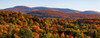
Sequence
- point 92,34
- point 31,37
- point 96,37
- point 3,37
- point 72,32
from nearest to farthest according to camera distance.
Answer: point 31,37, point 3,37, point 96,37, point 92,34, point 72,32

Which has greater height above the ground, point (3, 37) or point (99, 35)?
point (3, 37)

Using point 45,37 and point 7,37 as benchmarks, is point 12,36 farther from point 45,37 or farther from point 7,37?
point 45,37

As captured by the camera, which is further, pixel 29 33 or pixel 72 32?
pixel 72 32

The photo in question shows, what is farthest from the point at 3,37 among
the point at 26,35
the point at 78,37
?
the point at 78,37

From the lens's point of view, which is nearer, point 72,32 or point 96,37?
point 96,37

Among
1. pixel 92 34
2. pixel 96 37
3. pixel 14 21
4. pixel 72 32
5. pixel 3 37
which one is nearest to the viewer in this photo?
pixel 3 37

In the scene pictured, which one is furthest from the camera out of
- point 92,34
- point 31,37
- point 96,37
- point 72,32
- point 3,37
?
point 72,32

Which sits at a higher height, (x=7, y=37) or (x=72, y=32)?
(x=7, y=37)

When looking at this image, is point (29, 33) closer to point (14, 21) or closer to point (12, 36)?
point (12, 36)

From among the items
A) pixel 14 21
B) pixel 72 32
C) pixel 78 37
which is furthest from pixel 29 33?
pixel 14 21
